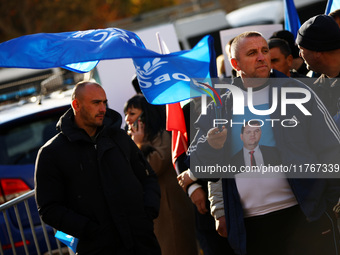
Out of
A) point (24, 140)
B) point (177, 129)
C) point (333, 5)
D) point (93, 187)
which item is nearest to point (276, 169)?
point (177, 129)

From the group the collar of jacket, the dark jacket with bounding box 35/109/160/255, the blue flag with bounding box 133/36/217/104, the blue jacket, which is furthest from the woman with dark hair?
the blue jacket

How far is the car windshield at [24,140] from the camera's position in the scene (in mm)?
6051

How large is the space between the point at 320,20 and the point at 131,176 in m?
1.65

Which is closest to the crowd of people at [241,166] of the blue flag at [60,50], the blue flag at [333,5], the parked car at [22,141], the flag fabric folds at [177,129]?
the blue flag at [60,50]

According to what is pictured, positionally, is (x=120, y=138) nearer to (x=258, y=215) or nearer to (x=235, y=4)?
(x=258, y=215)

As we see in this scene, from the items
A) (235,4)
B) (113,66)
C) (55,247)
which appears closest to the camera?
(55,247)

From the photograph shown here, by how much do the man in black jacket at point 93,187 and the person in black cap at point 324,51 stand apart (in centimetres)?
140

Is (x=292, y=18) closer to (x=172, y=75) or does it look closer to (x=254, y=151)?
(x=172, y=75)

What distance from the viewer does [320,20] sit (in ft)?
12.9

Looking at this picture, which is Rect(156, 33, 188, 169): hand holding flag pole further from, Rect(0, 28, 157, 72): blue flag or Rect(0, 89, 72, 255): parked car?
Rect(0, 89, 72, 255): parked car

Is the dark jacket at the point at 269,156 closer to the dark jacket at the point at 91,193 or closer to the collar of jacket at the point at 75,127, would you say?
the dark jacket at the point at 91,193

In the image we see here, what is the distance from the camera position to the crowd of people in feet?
12.3

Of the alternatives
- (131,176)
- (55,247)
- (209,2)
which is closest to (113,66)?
(55,247)

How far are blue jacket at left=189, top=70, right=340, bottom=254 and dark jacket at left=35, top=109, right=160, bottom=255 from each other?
622 mm
